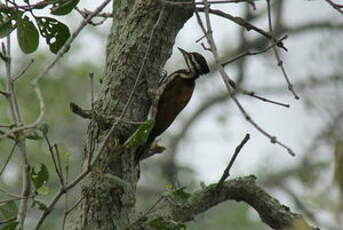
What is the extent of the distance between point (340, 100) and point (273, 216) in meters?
2.55

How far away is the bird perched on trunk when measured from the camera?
357 centimetres

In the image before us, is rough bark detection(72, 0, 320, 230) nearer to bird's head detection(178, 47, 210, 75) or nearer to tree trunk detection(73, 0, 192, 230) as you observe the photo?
tree trunk detection(73, 0, 192, 230)

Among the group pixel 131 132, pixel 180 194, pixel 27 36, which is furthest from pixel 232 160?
pixel 27 36

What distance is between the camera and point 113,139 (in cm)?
284

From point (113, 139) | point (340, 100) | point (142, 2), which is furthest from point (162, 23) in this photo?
point (340, 100)

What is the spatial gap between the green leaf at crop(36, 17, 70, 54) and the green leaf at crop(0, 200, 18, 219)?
63 cm

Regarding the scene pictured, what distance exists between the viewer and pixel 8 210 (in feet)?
9.80

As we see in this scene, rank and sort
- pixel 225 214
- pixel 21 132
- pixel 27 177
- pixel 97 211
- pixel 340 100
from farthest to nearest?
pixel 225 214, pixel 340 100, pixel 97 211, pixel 27 177, pixel 21 132

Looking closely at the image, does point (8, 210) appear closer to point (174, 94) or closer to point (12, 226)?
point (12, 226)

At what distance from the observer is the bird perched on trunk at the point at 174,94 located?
11.7 ft

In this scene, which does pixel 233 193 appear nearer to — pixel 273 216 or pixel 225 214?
pixel 273 216

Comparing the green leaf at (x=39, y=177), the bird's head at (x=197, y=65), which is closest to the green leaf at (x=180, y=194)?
the green leaf at (x=39, y=177)

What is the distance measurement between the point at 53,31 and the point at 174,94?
0.86 m

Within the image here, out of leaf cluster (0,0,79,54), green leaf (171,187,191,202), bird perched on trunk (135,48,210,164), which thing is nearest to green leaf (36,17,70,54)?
leaf cluster (0,0,79,54)
